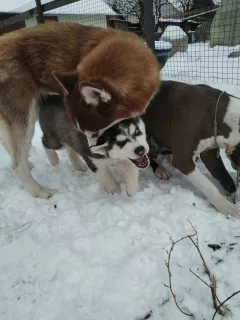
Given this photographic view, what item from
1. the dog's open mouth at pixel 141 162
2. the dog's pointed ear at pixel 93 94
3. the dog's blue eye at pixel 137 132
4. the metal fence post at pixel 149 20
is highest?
the metal fence post at pixel 149 20

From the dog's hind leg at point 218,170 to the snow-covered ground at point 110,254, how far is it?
266 mm

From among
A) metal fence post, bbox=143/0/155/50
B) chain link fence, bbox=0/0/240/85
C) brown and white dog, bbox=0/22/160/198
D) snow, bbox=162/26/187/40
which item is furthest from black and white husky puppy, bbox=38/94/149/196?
snow, bbox=162/26/187/40

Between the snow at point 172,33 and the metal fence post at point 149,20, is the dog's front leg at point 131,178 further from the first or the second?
the snow at point 172,33

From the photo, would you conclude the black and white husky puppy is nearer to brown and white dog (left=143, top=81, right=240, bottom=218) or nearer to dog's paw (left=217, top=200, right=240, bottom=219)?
brown and white dog (left=143, top=81, right=240, bottom=218)

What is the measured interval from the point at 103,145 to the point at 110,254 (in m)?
0.77

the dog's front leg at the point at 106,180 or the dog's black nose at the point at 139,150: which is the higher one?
the dog's black nose at the point at 139,150

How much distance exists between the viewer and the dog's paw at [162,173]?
2887mm

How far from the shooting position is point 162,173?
9.52 feet

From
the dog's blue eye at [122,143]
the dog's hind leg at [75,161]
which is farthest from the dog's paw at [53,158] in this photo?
the dog's blue eye at [122,143]

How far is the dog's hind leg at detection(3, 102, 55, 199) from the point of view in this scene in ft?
8.34

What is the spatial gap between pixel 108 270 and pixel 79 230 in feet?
1.68

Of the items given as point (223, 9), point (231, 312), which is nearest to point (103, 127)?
point (231, 312)

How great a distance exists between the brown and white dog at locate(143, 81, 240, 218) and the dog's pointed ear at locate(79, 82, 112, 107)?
3.07ft

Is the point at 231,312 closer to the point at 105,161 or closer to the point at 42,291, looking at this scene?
the point at 42,291
